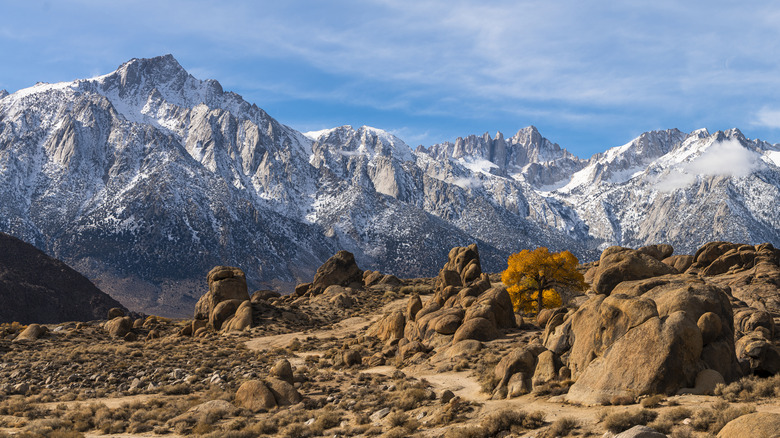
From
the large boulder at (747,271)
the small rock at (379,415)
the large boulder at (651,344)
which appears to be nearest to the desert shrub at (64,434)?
the small rock at (379,415)

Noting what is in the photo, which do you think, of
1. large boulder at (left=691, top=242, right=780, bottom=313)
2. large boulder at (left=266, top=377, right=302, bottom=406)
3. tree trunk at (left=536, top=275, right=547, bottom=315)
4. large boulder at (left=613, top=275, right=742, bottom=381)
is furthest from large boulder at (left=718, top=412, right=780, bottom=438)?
tree trunk at (left=536, top=275, right=547, bottom=315)

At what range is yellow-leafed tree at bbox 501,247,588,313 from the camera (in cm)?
6581

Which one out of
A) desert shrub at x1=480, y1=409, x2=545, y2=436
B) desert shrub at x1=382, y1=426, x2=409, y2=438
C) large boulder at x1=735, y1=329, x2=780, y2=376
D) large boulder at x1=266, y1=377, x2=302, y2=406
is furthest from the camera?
large boulder at x1=266, y1=377, x2=302, y2=406

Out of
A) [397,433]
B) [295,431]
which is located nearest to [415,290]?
[295,431]

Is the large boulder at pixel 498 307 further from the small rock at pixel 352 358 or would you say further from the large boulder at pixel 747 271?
the large boulder at pixel 747 271

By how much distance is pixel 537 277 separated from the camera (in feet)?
217

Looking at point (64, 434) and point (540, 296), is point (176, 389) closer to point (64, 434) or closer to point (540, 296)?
point (64, 434)

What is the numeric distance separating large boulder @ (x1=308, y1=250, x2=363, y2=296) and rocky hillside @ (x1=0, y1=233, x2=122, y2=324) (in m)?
84.5

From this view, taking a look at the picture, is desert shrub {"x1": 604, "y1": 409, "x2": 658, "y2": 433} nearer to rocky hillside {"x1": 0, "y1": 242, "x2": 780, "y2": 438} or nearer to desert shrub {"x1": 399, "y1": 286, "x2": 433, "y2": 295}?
rocky hillside {"x1": 0, "y1": 242, "x2": 780, "y2": 438}

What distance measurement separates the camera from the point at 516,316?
55.8 m

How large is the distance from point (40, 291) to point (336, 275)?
9724cm

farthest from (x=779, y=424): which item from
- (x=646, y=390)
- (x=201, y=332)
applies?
(x=201, y=332)

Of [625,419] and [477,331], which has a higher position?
[477,331]

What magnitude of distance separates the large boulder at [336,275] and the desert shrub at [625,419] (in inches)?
3097
